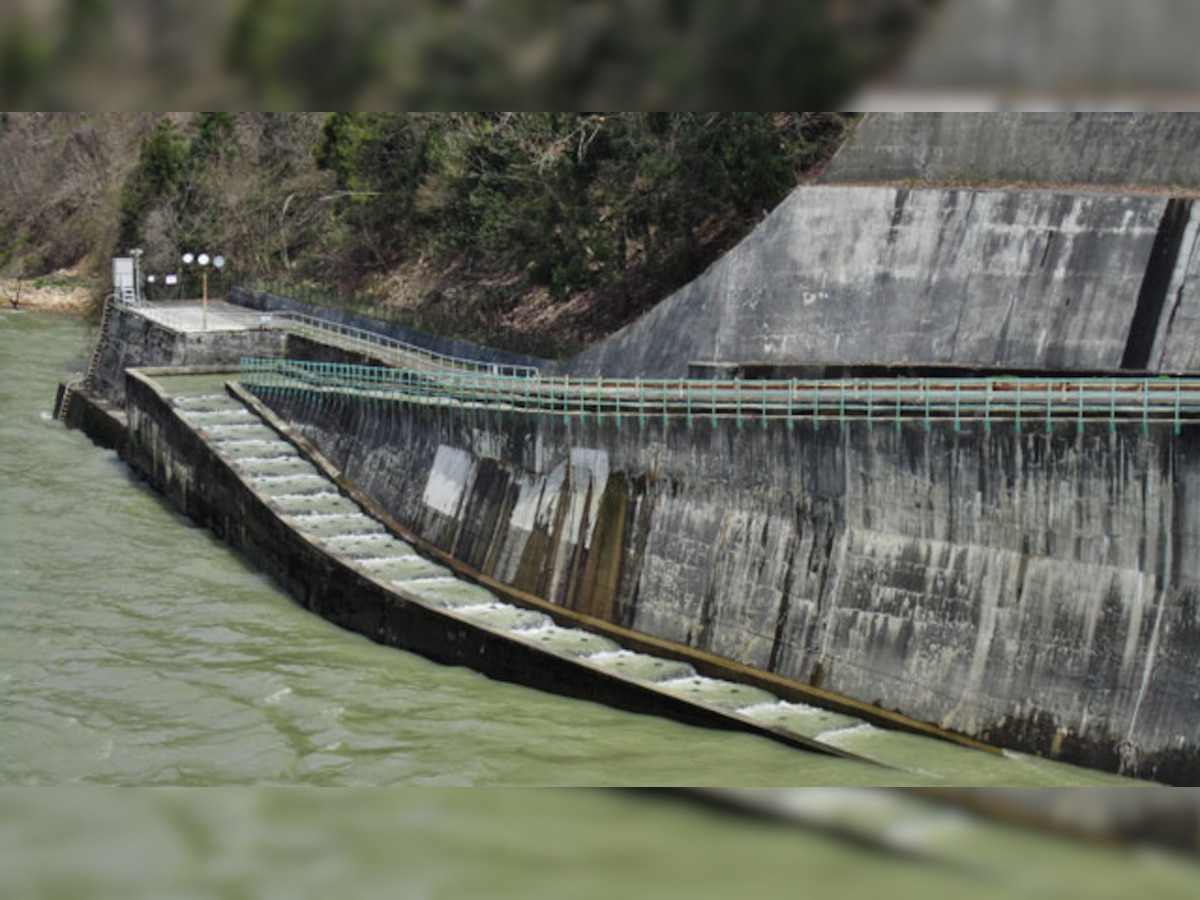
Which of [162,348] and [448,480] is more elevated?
[162,348]

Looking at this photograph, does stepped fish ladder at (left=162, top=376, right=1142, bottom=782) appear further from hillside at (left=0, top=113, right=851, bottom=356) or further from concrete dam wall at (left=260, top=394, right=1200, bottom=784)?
hillside at (left=0, top=113, right=851, bottom=356)

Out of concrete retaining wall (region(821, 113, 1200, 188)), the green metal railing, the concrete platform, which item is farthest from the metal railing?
concrete retaining wall (region(821, 113, 1200, 188))

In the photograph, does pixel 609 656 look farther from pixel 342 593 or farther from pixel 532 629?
pixel 342 593

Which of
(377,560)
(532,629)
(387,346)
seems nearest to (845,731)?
(532,629)

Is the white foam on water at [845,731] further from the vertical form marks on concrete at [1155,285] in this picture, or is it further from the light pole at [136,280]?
the light pole at [136,280]

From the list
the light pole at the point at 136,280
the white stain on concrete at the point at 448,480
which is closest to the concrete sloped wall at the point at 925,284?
the white stain on concrete at the point at 448,480

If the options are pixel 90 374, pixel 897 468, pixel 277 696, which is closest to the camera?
pixel 897 468

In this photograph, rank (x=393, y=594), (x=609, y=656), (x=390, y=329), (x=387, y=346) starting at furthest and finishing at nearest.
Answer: (x=390, y=329)
(x=387, y=346)
(x=393, y=594)
(x=609, y=656)

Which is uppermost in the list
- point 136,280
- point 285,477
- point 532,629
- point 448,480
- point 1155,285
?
point 1155,285
